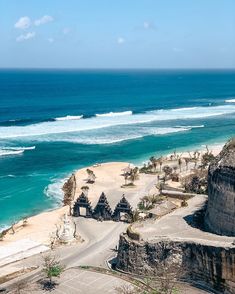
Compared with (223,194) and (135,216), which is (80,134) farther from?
(223,194)

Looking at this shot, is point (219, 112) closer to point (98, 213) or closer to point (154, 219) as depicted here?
point (98, 213)

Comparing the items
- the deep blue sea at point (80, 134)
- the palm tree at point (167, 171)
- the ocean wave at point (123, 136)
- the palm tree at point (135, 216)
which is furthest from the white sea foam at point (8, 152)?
the palm tree at point (135, 216)

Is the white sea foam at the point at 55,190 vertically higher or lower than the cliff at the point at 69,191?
lower

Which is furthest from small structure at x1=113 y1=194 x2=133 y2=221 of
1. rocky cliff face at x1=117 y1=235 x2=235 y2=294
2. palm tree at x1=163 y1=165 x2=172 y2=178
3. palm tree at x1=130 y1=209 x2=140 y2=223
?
palm tree at x1=163 y1=165 x2=172 y2=178

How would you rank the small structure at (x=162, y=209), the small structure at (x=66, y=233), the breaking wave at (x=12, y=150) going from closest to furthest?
1. the small structure at (x=162, y=209)
2. the small structure at (x=66, y=233)
3. the breaking wave at (x=12, y=150)

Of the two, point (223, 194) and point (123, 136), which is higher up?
point (223, 194)

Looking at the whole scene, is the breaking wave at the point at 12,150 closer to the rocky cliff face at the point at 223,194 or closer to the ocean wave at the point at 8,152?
the ocean wave at the point at 8,152

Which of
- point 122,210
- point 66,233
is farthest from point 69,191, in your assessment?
point 66,233

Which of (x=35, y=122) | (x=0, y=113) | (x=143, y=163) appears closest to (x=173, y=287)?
(x=143, y=163)
